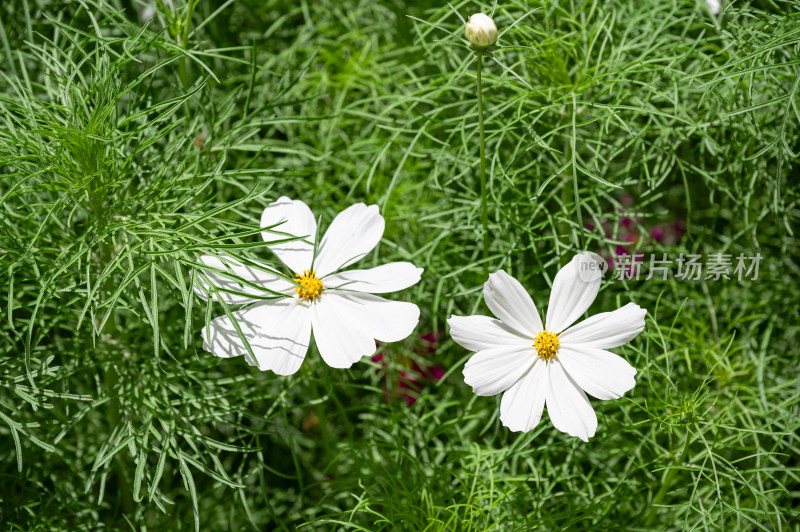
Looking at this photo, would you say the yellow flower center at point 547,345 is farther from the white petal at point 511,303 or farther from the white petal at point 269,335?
the white petal at point 269,335

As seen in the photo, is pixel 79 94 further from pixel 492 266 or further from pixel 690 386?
pixel 690 386

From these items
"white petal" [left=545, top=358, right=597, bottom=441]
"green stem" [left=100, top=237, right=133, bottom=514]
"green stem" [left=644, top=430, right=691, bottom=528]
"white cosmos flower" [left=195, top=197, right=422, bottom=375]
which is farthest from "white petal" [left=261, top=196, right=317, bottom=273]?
"green stem" [left=644, top=430, right=691, bottom=528]

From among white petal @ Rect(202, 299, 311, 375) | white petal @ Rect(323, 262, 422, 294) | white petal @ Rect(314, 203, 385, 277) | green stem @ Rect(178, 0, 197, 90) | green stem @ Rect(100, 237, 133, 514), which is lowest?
green stem @ Rect(100, 237, 133, 514)

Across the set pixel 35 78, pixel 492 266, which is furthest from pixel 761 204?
pixel 35 78

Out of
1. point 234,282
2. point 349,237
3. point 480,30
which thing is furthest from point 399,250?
point 480,30

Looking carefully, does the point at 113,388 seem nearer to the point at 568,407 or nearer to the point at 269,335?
the point at 269,335

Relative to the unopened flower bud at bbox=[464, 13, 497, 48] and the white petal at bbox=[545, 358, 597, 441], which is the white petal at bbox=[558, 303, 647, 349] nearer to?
the white petal at bbox=[545, 358, 597, 441]
